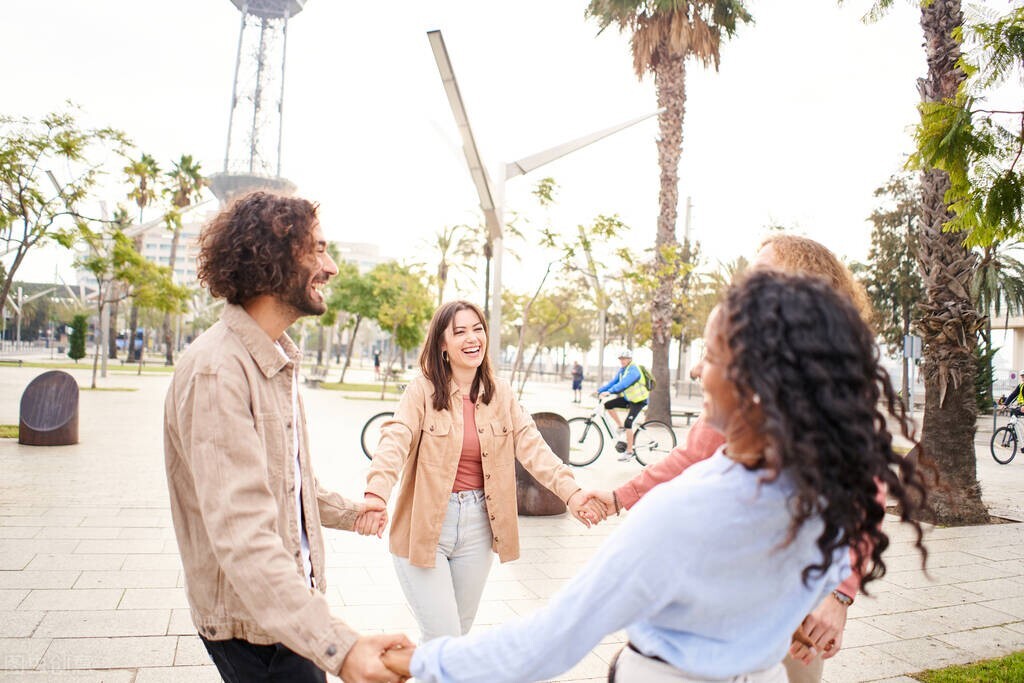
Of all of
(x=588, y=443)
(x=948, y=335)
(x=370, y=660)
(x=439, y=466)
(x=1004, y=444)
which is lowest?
(x=588, y=443)

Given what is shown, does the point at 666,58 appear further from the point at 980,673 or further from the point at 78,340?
the point at 78,340

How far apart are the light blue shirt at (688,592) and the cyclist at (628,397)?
1189 centimetres

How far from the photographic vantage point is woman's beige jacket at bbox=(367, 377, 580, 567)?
10.9 ft

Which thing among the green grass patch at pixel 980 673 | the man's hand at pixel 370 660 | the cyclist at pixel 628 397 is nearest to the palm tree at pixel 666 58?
the cyclist at pixel 628 397

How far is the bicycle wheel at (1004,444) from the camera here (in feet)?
55.1

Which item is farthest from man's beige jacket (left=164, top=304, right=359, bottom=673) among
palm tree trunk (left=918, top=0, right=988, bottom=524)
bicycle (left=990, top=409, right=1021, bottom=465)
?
bicycle (left=990, top=409, right=1021, bottom=465)

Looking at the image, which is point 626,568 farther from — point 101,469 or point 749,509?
point 101,469

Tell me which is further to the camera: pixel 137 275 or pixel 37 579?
pixel 137 275

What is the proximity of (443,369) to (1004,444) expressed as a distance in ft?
57.5

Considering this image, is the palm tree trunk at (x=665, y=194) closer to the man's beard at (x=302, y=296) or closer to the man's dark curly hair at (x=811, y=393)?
the man's beard at (x=302, y=296)

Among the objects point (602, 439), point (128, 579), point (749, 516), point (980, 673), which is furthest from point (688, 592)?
point (602, 439)

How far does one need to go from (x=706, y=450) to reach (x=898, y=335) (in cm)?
3868

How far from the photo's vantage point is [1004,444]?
677 inches

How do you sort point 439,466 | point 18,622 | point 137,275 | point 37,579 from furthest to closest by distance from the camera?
point 137,275 → point 37,579 → point 18,622 → point 439,466
